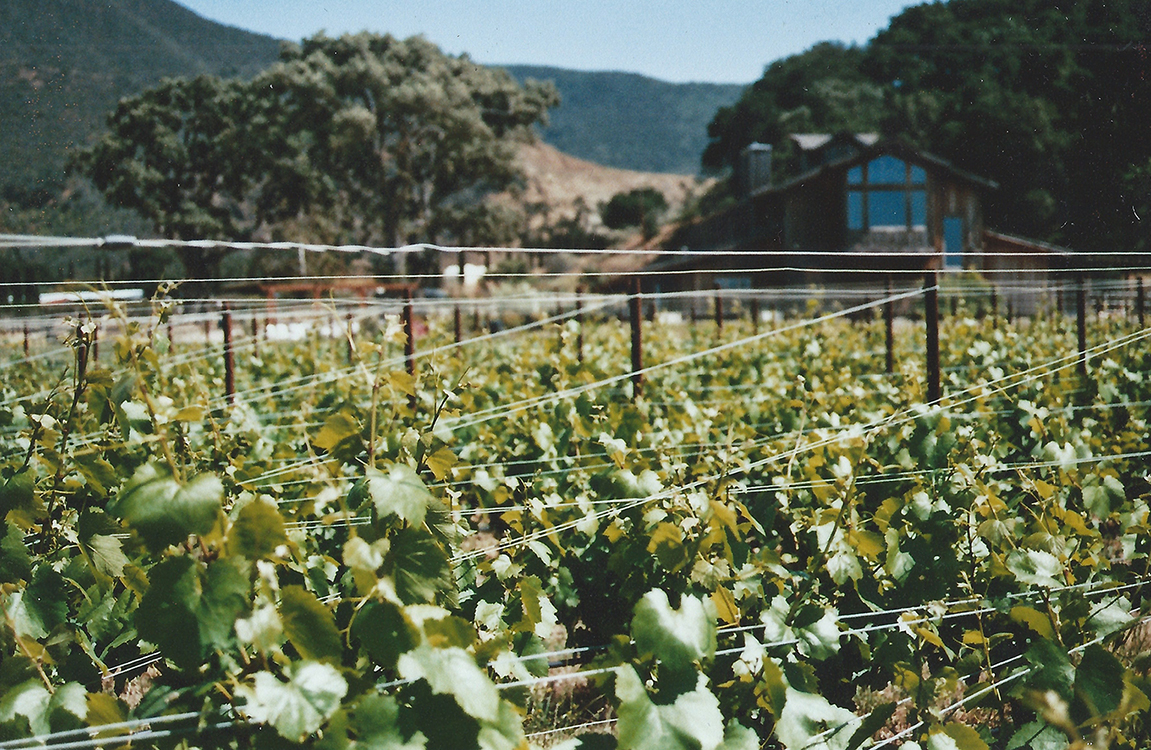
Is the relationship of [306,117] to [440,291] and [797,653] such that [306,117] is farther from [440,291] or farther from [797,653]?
[797,653]

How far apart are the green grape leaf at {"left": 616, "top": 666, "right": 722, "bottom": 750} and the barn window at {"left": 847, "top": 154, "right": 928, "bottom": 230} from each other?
2985cm

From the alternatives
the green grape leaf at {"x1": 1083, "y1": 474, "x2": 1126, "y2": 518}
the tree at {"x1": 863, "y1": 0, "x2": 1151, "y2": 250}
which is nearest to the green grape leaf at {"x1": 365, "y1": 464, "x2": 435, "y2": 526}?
the green grape leaf at {"x1": 1083, "y1": 474, "x2": 1126, "y2": 518}

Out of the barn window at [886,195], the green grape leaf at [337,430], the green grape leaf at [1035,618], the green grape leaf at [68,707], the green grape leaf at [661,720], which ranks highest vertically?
the barn window at [886,195]

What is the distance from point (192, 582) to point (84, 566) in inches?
30.5

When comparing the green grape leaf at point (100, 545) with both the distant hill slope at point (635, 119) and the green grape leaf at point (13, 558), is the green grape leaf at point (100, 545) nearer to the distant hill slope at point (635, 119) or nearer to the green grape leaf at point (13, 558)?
the green grape leaf at point (13, 558)

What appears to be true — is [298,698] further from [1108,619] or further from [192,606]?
[1108,619]

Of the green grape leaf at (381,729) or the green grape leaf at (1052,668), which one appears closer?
the green grape leaf at (381,729)

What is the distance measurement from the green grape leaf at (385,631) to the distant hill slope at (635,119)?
152528mm

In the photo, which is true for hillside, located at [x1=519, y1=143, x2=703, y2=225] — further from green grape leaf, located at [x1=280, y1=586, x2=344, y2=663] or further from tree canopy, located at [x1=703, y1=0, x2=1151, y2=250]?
green grape leaf, located at [x1=280, y1=586, x2=344, y2=663]

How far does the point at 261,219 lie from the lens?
119ft

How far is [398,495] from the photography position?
4.03ft

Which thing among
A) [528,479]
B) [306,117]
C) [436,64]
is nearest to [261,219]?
[306,117]

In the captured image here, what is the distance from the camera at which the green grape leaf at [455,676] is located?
109 cm

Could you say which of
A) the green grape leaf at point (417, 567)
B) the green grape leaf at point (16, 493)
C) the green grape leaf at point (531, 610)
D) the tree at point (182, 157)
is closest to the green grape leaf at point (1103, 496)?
the green grape leaf at point (531, 610)
